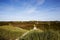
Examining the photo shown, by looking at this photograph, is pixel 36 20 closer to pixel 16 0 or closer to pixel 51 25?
pixel 51 25

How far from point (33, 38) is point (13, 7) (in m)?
0.62

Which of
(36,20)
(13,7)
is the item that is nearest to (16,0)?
(13,7)

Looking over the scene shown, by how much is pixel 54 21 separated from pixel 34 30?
37 centimetres

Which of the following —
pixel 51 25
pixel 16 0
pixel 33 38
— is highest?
pixel 16 0

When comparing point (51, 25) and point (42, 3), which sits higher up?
point (42, 3)

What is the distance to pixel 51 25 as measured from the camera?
2646 mm

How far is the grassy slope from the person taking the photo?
104 inches

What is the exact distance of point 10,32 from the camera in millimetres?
2672

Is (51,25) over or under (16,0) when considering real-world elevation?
under

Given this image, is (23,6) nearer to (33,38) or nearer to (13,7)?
Result: (13,7)

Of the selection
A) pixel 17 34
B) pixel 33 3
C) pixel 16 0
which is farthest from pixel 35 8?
pixel 17 34

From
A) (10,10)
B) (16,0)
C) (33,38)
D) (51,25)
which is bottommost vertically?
(33,38)

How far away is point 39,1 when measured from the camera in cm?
268

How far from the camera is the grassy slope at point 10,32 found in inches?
104
